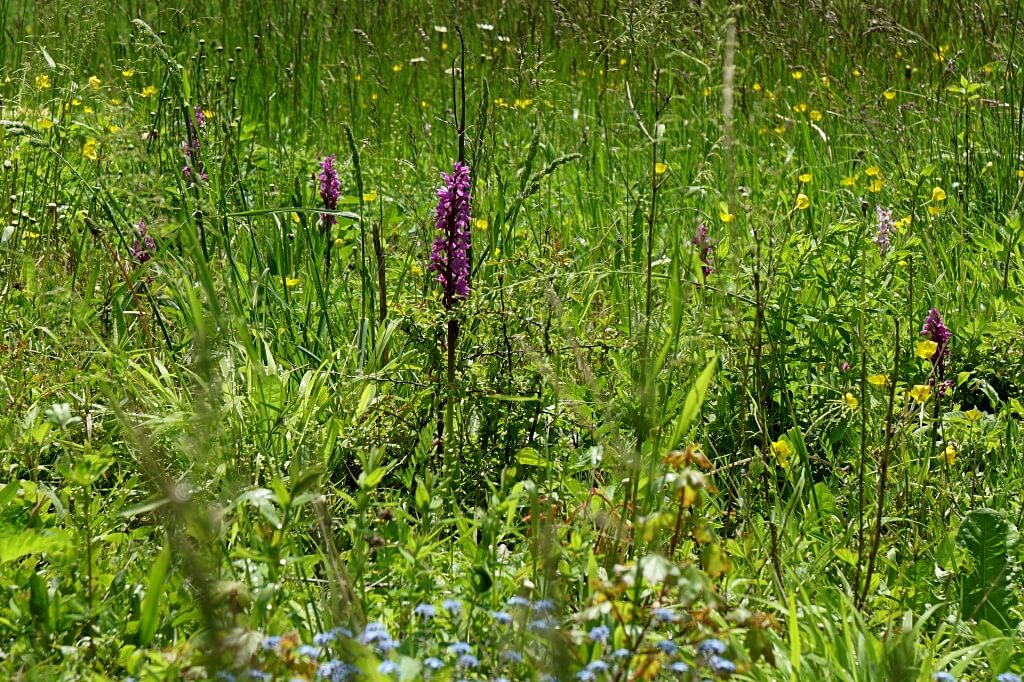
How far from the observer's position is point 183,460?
6.92 ft

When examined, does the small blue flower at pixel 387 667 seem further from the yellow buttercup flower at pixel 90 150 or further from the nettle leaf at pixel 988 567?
the yellow buttercup flower at pixel 90 150

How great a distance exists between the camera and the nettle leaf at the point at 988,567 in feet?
6.03

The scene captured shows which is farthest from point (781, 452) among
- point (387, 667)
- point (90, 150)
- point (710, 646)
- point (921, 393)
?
point (90, 150)

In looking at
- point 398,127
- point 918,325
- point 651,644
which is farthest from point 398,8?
point 651,644

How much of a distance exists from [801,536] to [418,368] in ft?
2.70

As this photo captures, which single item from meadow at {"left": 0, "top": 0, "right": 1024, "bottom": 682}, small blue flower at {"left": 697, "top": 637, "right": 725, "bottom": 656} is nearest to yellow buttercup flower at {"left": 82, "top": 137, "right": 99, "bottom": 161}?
meadow at {"left": 0, "top": 0, "right": 1024, "bottom": 682}

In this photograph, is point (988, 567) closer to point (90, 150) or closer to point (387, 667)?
point (387, 667)

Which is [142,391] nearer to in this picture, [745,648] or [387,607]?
[387,607]

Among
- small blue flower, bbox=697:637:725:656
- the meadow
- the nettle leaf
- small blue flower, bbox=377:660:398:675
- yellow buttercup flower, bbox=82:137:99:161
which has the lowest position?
the nettle leaf

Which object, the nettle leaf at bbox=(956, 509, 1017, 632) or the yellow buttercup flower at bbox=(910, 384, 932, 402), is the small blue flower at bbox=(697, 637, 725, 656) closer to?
the nettle leaf at bbox=(956, 509, 1017, 632)

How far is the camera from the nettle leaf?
1837 mm

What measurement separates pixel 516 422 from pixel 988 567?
88 centimetres

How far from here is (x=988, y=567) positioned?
1868 millimetres

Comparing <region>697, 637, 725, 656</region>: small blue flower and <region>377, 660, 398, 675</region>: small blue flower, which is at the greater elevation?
<region>377, 660, 398, 675</region>: small blue flower
